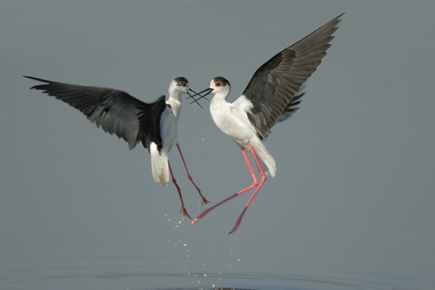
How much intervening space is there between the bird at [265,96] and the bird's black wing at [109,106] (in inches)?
28.2

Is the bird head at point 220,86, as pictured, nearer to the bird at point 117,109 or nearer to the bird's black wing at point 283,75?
the bird's black wing at point 283,75

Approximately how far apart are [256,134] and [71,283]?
265 cm

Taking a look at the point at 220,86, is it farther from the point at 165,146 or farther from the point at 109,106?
the point at 109,106

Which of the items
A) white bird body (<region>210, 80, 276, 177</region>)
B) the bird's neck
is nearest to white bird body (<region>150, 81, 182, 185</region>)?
the bird's neck

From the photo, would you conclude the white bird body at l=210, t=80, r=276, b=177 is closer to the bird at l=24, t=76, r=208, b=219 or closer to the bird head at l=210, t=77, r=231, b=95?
the bird head at l=210, t=77, r=231, b=95

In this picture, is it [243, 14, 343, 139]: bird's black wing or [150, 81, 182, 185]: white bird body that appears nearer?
[243, 14, 343, 139]: bird's black wing

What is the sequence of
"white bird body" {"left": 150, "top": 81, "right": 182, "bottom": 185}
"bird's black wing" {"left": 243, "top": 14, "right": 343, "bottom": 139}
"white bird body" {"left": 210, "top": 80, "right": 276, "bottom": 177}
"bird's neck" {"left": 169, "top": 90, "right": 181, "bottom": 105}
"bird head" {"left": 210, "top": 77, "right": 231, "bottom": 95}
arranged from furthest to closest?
"bird's neck" {"left": 169, "top": 90, "right": 181, "bottom": 105}
"white bird body" {"left": 150, "top": 81, "right": 182, "bottom": 185}
"bird head" {"left": 210, "top": 77, "right": 231, "bottom": 95}
"white bird body" {"left": 210, "top": 80, "right": 276, "bottom": 177}
"bird's black wing" {"left": 243, "top": 14, "right": 343, "bottom": 139}

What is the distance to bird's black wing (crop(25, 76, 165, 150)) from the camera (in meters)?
8.38

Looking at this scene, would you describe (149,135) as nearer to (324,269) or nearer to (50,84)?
(50,84)

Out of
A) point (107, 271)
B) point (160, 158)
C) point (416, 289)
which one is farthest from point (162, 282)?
point (416, 289)

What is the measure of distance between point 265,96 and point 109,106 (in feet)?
5.68

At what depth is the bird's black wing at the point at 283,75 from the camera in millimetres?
7746

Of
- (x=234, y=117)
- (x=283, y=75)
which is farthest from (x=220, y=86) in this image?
(x=283, y=75)

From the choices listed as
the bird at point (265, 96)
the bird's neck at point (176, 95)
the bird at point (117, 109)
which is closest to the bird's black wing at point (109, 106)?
the bird at point (117, 109)
